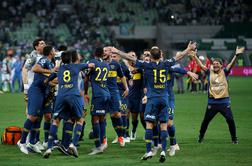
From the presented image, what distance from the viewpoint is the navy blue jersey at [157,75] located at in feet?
48.9

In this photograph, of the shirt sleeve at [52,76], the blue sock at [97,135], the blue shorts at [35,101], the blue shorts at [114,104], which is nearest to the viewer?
the shirt sleeve at [52,76]

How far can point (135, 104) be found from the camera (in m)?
18.7

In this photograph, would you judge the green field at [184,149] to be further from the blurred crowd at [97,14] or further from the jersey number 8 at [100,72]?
the blurred crowd at [97,14]

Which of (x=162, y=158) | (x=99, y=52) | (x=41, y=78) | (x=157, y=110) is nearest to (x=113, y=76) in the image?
(x=99, y=52)

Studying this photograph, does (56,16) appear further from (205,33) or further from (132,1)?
(205,33)

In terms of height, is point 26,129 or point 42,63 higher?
point 42,63

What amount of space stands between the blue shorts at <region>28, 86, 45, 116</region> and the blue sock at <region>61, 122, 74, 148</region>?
835 mm

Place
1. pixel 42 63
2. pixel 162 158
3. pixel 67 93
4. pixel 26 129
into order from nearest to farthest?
pixel 162 158, pixel 67 93, pixel 42 63, pixel 26 129

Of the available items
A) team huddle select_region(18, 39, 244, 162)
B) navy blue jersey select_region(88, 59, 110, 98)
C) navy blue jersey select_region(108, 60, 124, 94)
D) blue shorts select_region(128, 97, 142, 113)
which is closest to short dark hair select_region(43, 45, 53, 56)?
team huddle select_region(18, 39, 244, 162)

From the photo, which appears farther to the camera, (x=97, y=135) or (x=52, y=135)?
(x=97, y=135)

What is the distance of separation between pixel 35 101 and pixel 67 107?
39.0 inches

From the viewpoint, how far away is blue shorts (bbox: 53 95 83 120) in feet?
49.4

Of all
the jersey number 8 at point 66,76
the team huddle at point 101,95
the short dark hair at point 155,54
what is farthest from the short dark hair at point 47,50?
the short dark hair at point 155,54

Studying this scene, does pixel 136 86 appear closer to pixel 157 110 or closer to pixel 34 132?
pixel 34 132
